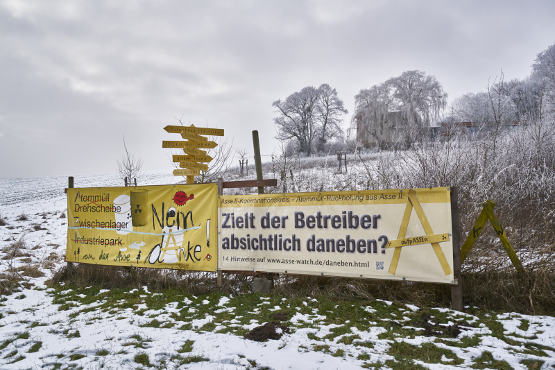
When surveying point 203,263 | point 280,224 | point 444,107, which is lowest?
point 203,263

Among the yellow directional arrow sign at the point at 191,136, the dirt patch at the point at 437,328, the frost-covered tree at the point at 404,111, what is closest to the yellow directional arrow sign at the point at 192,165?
the yellow directional arrow sign at the point at 191,136

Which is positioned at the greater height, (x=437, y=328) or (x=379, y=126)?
(x=379, y=126)

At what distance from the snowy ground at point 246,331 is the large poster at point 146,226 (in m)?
0.80

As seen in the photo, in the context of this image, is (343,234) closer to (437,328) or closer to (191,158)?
(437,328)

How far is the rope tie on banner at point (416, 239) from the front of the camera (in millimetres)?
4289

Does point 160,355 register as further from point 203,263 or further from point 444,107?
point 444,107

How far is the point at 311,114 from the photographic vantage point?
124 ft

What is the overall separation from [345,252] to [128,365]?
3.12 m

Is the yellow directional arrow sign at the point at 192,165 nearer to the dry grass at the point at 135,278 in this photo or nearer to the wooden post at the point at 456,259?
the dry grass at the point at 135,278

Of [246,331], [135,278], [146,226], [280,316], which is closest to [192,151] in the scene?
[146,226]

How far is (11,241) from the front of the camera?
36.9 ft

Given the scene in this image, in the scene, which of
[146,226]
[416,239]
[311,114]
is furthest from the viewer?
[311,114]

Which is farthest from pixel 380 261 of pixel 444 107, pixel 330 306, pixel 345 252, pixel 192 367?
pixel 444 107

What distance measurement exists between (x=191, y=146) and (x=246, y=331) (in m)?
4.05
